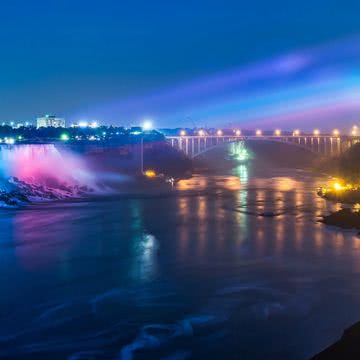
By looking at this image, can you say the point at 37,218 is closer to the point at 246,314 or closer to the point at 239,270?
the point at 239,270

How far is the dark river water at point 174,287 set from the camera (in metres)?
7.18

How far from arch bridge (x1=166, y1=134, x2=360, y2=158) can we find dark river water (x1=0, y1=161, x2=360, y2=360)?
108 feet

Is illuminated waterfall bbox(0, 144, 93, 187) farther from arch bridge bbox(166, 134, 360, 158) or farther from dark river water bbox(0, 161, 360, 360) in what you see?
arch bridge bbox(166, 134, 360, 158)

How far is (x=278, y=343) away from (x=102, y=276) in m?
4.65

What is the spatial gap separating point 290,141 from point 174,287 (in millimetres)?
44265

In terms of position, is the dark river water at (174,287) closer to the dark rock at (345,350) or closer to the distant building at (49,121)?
the dark rock at (345,350)

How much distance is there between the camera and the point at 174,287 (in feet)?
32.1

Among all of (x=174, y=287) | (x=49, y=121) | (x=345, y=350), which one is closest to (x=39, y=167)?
(x=174, y=287)

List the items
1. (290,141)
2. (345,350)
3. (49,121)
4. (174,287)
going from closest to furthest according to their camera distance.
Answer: (345,350)
(174,287)
(290,141)
(49,121)

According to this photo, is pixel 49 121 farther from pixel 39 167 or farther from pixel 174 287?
pixel 174 287

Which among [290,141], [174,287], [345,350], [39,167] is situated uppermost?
[290,141]

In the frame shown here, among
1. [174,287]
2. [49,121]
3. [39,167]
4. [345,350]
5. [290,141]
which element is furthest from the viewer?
[49,121]

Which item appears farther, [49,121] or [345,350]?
[49,121]

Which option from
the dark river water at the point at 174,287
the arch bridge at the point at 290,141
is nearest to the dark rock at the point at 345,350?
the dark river water at the point at 174,287
